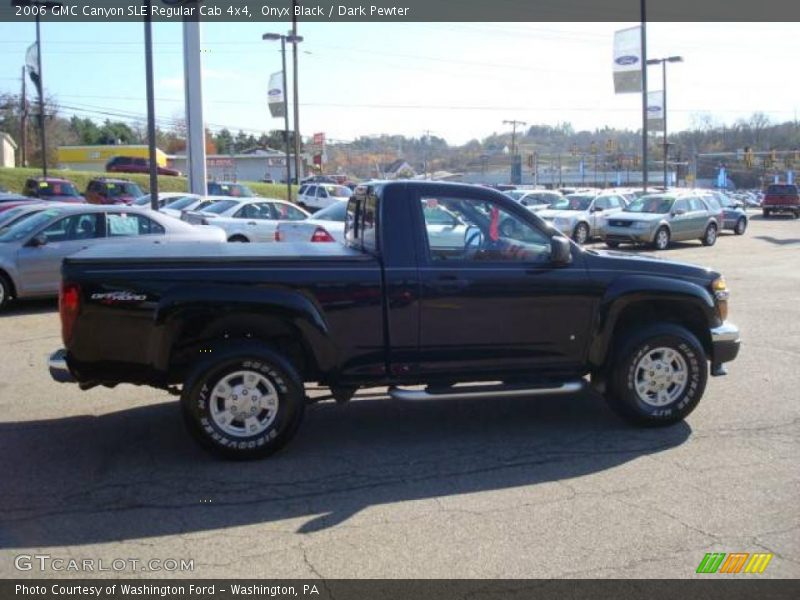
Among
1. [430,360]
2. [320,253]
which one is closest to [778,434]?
[430,360]

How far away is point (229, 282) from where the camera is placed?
534cm

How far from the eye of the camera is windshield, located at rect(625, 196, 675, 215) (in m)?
24.3

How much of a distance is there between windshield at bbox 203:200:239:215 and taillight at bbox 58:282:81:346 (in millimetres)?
14308

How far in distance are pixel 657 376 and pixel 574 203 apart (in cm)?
2258

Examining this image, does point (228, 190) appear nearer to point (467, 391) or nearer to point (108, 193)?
point (108, 193)

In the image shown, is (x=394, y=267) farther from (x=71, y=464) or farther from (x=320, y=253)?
(x=71, y=464)

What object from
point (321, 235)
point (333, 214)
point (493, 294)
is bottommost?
point (493, 294)

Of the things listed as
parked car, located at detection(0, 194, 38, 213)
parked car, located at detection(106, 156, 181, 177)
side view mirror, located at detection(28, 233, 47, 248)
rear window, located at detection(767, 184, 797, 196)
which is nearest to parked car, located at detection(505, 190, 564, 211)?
parked car, located at detection(0, 194, 38, 213)

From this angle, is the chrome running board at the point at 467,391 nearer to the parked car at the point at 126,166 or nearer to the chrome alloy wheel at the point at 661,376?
the chrome alloy wheel at the point at 661,376

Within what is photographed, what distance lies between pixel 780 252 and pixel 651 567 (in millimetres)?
21077

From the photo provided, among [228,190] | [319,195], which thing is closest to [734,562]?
[228,190]

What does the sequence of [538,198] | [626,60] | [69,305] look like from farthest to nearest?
[626,60], [538,198], [69,305]

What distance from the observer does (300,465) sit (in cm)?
541

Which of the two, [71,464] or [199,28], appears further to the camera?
[199,28]
